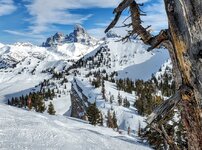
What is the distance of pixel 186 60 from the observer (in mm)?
5078

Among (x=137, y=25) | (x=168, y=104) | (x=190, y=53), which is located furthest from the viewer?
(x=137, y=25)

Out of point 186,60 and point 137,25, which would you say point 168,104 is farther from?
point 137,25

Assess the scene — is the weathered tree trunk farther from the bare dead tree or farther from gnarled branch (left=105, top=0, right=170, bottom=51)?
gnarled branch (left=105, top=0, right=170, bottom=51)

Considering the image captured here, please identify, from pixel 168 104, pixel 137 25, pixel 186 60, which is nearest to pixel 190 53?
pixel 186 60

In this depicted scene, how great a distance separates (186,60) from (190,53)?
13cm

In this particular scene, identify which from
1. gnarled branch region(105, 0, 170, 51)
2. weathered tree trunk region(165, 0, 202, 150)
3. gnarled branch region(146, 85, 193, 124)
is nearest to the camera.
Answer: weathered tree trunk region(165, 0, 202, 150)

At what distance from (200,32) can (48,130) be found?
3690 centimetres

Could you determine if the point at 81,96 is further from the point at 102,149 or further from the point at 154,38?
the point at 154,38

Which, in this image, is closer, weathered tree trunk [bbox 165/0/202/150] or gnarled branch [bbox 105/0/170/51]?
weathered tree trunk [bbox 165/0/202/150]

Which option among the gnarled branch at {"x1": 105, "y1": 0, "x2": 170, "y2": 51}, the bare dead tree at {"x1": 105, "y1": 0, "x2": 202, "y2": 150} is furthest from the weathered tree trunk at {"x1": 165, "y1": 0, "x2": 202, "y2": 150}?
the gnarled branch at {"x1": 105, "y1": 0, "x2": 170, "y2": 51}

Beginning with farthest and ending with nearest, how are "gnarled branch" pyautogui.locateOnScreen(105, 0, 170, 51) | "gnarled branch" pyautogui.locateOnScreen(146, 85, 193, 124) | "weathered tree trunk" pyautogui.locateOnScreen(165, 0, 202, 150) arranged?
"gnarled branch" pyautogui.locateOnScreen(105, 0, 170, 51)
"gnarled branch" pyautogui.locateOnScreen(146, 85, 193, 124)
"weathered tree trunk" pyautogui.locateOnScreen(165, 0, 202, 150)

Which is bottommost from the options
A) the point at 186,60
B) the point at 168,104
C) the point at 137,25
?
the point at 168,104

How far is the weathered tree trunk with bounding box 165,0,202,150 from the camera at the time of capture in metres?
4.90

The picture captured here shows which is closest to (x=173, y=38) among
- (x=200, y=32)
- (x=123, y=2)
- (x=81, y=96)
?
(x=200, y=32)
